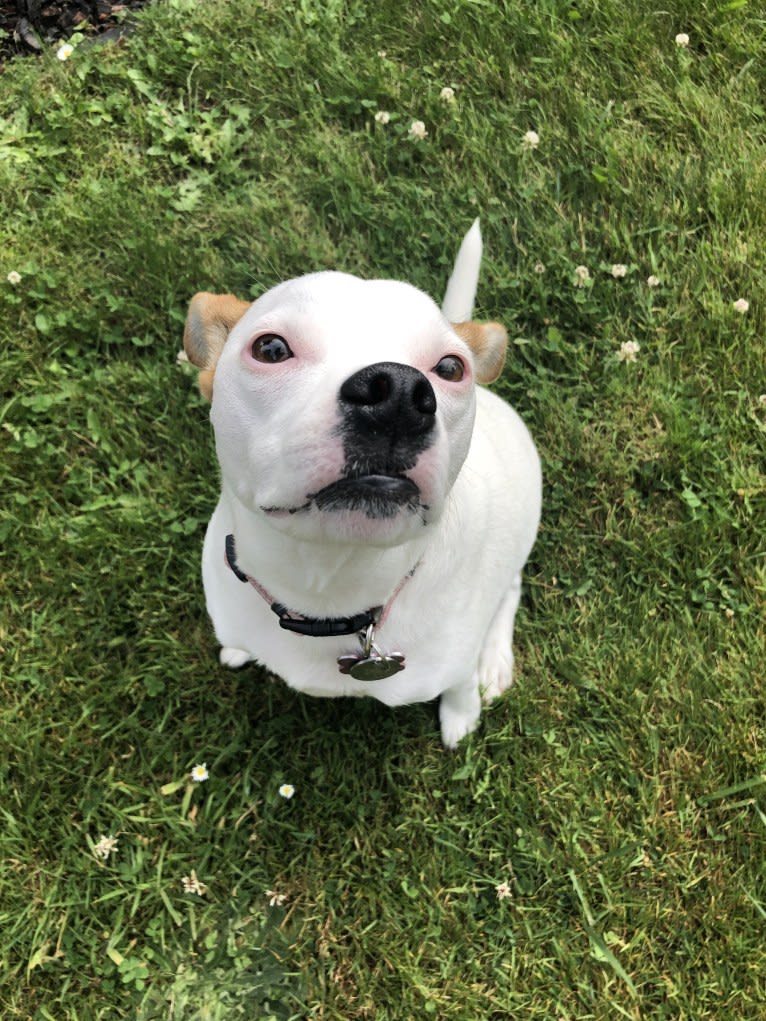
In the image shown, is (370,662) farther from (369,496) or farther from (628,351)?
(628,351)

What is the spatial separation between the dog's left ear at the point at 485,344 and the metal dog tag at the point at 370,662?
0.81 meters

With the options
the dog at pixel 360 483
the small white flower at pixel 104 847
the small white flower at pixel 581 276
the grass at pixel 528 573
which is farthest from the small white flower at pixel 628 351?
the small white flower at pixel 104 847

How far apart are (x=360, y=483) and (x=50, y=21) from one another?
3.89 m

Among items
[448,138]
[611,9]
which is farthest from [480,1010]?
[611,9]

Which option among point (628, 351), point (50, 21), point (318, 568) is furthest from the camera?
point (50, 21)

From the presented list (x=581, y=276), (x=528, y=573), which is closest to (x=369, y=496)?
(x=528, y=573)

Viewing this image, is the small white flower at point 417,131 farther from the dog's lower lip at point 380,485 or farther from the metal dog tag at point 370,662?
the dog's lower lip at point 380,485

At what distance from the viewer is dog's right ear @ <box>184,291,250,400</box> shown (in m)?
2.11

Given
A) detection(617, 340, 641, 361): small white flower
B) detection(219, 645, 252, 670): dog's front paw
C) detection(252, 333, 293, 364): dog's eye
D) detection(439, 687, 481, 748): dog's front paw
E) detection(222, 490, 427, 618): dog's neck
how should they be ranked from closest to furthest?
detection(252, 333, 293, 364): dog's eye, detection(222, 490, 427, 618): dog's neck, detection(439, 687, 481, 748): dog's front paw, detection(219, 645, 252, 670): dog's front paw, detection(617, 340, 641, 361): small white flower

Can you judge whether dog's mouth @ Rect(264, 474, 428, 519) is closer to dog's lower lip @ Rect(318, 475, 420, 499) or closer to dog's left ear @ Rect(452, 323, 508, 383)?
dog's lower lip @ Rect(318, 475, 420, 499)

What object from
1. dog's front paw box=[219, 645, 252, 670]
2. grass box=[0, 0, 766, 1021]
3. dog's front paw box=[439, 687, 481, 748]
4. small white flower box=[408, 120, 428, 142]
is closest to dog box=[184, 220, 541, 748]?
dog's front paw box=[439, 687, 481, 748]

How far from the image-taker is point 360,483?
1.57 m

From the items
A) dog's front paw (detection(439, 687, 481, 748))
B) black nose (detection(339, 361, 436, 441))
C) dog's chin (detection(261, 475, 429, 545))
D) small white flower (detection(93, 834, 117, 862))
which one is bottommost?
small white flower (detection(93, 834, 117, 862))

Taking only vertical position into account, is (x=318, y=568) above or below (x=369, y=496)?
below
